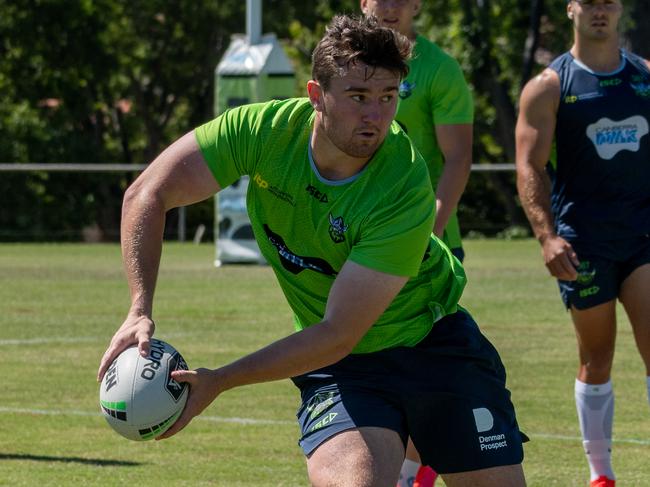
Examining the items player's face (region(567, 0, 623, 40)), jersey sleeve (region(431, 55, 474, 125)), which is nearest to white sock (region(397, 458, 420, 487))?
jersey sleeve (region(431, 55, 474, 125))

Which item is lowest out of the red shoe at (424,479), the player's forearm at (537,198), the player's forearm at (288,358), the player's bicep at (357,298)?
the red shoe at (424,479)

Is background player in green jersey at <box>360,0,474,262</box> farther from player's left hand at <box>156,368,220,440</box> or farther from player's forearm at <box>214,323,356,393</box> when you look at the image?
player's left hand at <box>156,368,220,440</box>

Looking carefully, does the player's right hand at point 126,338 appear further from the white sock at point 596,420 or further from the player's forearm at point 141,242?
the white sock at point 596,420

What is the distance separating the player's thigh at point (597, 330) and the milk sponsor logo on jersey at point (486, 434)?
226cm

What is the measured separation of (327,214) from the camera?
4.76 metres

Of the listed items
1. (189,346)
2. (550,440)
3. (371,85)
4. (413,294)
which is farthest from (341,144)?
(189,346)

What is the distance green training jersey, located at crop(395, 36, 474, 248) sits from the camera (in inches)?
279

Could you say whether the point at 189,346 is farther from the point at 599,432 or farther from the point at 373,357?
the point at 373,357

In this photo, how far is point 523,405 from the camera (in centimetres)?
944

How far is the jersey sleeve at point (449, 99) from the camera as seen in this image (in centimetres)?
709

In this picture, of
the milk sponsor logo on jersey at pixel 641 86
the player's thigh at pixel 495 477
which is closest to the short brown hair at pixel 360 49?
the player's thigh at pixel 495 477

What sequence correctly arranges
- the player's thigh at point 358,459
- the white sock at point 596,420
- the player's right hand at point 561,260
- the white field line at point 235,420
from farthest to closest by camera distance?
the white field line at point 235,420 → the white sock at point 596,420 → the player's right hand at point 561,260 → the player's thigh at point 358,459

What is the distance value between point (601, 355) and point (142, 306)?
3.38m

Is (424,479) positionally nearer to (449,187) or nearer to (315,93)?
(449,187)
